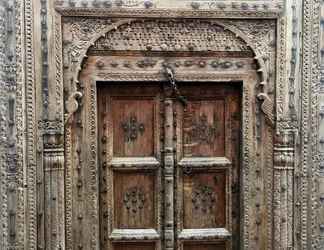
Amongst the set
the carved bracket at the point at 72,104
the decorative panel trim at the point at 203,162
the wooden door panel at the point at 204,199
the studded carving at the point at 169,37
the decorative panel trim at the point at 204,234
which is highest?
the studded carving at the point at 169,37

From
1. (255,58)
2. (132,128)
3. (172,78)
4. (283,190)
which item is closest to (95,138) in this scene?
(132,128)

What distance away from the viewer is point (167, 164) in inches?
142

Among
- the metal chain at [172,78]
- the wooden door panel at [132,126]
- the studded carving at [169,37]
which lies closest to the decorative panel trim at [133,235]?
the wooden door panel at [132,126]

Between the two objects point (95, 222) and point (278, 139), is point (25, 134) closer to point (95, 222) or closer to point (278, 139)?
point (95, 222)

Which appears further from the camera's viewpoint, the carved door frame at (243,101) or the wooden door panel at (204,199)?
the wooden door panel at (204,199)

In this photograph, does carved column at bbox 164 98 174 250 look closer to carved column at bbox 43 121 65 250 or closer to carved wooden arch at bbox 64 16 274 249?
carved wooden arch at bbox 64 16 274 249

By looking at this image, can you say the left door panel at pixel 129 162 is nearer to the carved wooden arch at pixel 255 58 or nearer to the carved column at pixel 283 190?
the carved wooden arch at pixel 255 58

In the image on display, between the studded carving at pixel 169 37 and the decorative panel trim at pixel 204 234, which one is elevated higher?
the studded carving at pixel 169 37

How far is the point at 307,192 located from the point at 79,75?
59.6 inches

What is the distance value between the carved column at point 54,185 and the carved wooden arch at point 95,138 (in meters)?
0.05

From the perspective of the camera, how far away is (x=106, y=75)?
3.51m

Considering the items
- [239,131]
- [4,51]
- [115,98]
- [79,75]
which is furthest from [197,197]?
[4,51]

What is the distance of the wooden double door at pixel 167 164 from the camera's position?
3.61 m

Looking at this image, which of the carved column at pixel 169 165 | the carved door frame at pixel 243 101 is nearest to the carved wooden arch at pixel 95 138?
the carved door frame at pixel 243 101
